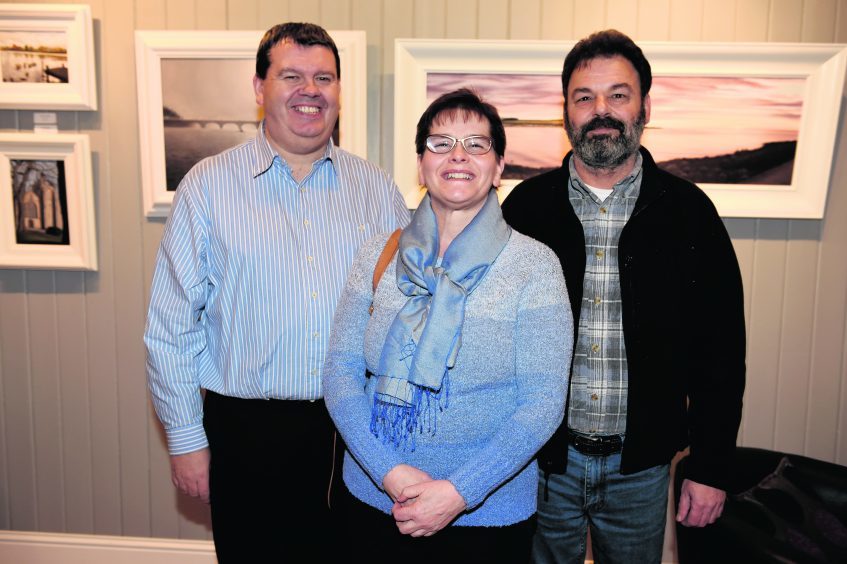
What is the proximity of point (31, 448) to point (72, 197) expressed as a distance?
107cm

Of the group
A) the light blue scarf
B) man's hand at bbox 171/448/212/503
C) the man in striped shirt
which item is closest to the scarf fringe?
the light blue scarf

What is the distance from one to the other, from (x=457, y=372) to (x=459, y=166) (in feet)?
1.41

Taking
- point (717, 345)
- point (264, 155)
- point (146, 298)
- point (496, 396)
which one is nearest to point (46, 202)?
point (146, 298)

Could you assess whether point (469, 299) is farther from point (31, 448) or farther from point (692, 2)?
point (31, 448)

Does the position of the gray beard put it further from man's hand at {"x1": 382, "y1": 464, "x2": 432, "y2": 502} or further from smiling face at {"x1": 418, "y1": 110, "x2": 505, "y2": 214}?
man's hand at {"x1": 382, "y1": 464, "x2": 432, "y2": 502}

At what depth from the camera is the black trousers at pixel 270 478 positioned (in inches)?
66.8

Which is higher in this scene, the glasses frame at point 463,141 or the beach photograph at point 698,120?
the beach photograph at point 698,120

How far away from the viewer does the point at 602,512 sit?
169 cm

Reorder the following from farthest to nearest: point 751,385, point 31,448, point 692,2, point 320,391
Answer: point 31,448, point 751,385, point 692,2, point 320,391

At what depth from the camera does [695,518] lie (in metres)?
1.71

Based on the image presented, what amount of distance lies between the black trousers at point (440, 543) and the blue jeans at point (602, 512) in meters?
→ 0.23

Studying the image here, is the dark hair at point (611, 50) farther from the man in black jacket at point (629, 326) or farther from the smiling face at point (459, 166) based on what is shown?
the smiling face at point (459, 166)

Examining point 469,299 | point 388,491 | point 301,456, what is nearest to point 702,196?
point 469,299

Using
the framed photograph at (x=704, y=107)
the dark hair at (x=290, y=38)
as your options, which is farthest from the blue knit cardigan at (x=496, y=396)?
the framed photograph at (x=704, y=107)
